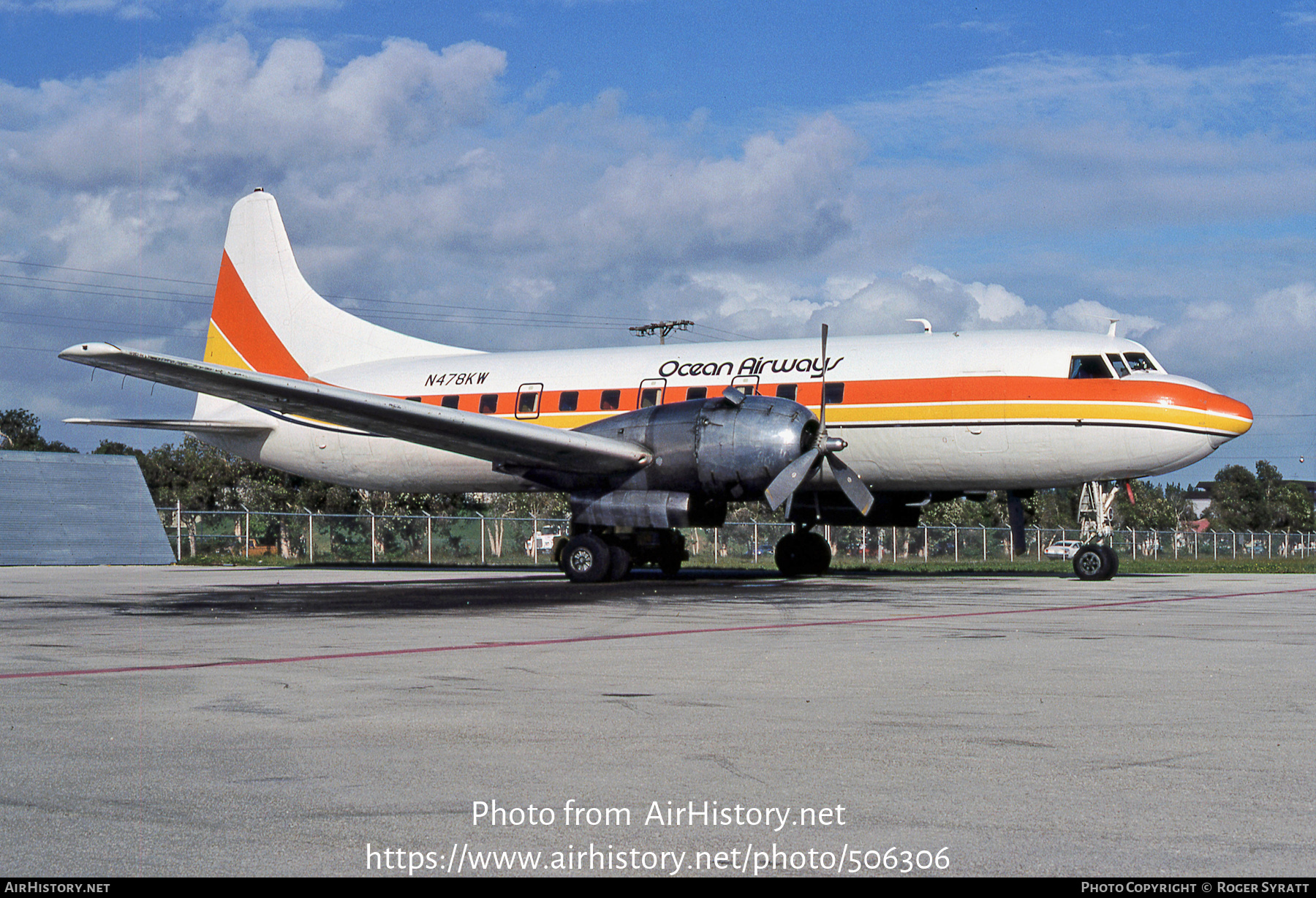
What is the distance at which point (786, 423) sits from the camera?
19.6 metres

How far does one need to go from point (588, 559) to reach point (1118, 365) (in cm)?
994

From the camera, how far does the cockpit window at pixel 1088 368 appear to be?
21.3m

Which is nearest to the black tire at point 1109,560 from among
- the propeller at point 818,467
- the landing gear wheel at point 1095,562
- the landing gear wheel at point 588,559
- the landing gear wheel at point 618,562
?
the landing gear wheel at point 1095,562

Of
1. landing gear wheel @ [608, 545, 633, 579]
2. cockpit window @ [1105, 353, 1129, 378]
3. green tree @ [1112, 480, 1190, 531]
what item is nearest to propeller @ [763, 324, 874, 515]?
landing gear wheel @ [608, 545, 633, 579]

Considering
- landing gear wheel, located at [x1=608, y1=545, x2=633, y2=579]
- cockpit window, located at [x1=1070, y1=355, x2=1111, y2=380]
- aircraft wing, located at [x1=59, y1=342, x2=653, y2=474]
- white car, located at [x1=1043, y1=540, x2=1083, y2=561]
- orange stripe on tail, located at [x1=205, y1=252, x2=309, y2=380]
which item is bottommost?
white car, located at [x1=1043, y1=540, x2=1083, y2=561]

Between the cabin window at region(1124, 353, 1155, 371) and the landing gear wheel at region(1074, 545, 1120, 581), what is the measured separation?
3375 millimetres

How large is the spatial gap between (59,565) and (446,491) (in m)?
13.4

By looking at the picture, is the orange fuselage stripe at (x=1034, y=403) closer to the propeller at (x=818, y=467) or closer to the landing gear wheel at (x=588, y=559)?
the propeller at (x=818, y=467)

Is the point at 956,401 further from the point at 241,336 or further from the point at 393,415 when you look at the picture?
the point at 241,336

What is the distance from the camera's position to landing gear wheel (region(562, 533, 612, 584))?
2124 cm

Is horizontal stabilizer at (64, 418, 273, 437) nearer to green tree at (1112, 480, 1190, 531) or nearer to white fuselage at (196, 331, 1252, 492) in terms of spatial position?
white fuselage at (196, 331, 1252, 492)

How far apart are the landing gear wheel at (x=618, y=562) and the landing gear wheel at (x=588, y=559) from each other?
1.4 inches

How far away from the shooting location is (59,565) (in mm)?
33781

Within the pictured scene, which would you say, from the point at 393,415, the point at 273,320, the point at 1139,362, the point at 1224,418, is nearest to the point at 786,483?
the point at 393,415
